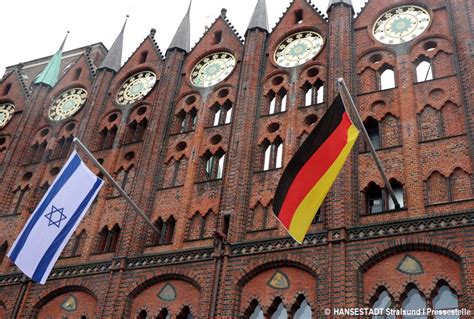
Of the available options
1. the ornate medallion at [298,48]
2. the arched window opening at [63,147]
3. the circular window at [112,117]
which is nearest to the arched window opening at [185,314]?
the ornate medallion at [298,48]

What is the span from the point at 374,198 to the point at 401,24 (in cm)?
924

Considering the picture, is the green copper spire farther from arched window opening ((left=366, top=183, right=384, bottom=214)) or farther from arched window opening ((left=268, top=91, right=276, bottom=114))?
arched window opening ((left=366, top=183, right=384, bottom=214))

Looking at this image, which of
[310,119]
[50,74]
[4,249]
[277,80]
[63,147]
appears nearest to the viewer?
[310,119]

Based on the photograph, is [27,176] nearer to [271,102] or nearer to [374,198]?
[271,102]

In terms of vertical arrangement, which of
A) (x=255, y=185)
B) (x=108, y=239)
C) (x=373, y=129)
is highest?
(x=373, y=129)

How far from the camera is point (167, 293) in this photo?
25234 mm

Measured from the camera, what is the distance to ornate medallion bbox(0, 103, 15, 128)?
3834 centimetres

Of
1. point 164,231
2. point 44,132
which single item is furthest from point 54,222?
point 44,132

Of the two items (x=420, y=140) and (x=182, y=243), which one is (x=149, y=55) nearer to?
(x=182, y=243)

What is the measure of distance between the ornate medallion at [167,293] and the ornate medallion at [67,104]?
562 inches

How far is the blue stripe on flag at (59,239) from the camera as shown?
2164 centimetres

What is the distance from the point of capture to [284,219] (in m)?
18.9

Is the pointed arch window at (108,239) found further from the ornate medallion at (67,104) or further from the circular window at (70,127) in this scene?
the ornate medallion at (67,104)

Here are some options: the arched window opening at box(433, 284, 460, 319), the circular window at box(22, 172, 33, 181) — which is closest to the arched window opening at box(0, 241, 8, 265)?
the circular window at box(22, 172, 33, 181)
